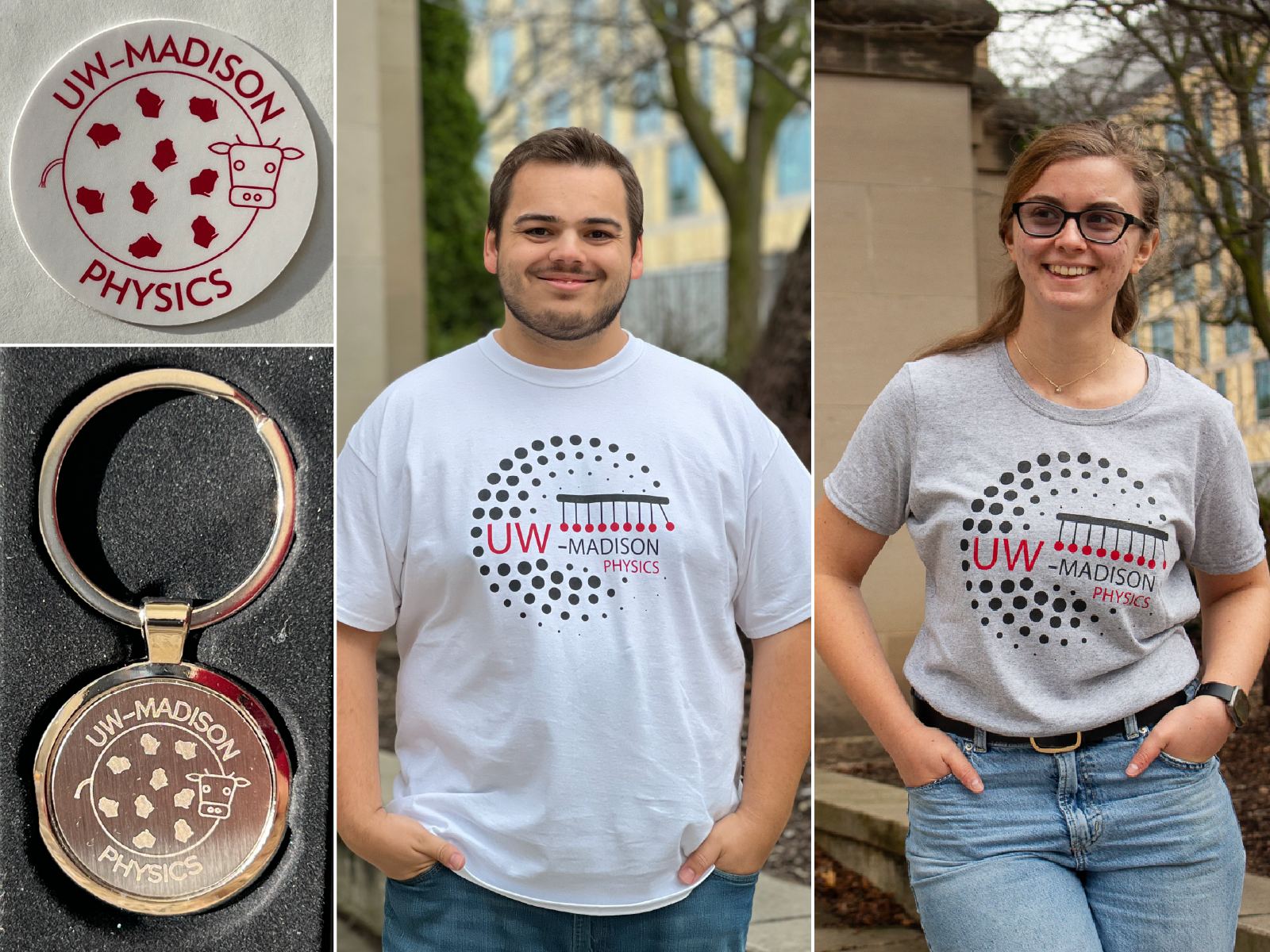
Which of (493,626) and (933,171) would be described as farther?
(933,171)

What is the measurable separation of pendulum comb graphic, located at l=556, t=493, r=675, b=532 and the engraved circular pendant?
0.68 metres

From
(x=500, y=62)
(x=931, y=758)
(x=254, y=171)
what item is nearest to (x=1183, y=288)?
(x=931, y=758)

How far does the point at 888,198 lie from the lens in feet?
8.60

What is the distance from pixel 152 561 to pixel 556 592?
0.75 meters

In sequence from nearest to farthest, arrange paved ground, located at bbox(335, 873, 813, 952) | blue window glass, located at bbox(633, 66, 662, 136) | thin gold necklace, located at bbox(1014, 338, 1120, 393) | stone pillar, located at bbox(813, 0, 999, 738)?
thin gold necklace, located at bbox(1014, 338, 1120, 393)
stone pillar, located at bbox(813, 0, 999, 738)
paved ground, located at bbox(335, 873, 813, 952)
blue window glass, located at bbox(633, 66, 662, 136)

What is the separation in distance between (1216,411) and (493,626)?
122 centimetres

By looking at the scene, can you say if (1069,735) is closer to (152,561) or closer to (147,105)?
(152,561)

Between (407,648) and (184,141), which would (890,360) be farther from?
(184,141)

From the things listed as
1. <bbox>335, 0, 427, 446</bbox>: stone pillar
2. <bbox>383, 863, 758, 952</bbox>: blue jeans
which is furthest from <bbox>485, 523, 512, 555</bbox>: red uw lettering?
<bbox>335, 0, 427, 446</bbox>: stone pillar

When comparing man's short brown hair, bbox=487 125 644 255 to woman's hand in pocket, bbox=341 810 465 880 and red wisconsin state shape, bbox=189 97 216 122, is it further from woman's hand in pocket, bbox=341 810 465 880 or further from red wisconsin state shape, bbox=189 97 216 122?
woman's hand in pocket, bbox=341 810 465 880

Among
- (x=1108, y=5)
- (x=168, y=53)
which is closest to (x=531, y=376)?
(x=168, y=53)

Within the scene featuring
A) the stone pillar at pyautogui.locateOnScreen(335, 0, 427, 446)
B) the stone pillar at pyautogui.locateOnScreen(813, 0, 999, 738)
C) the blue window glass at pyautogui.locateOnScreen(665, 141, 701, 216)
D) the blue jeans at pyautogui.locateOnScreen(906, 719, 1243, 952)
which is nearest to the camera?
the blue jeans at pyautogui.locateOnScreen(906, 719, 1243, 952)

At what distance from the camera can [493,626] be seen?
212 centimetres

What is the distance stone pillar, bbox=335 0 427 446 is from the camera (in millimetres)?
3504
